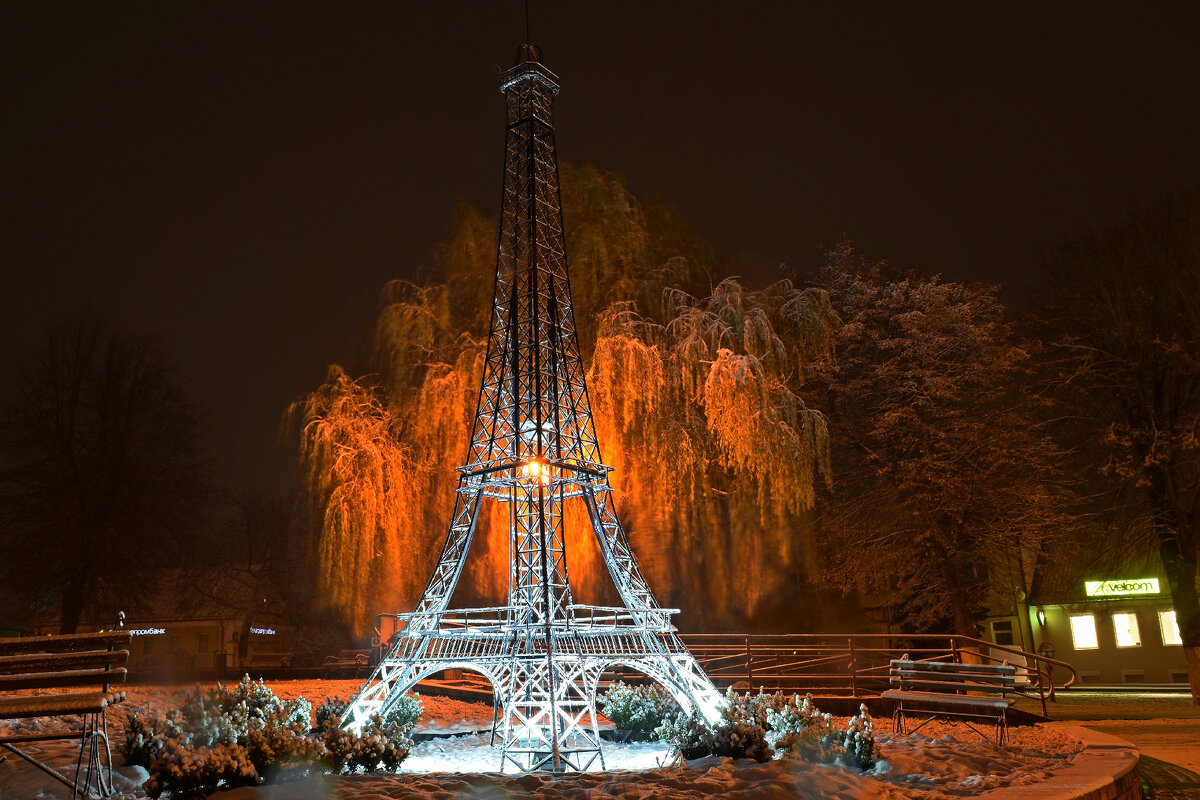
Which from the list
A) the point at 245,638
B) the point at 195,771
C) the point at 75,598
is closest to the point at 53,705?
the point at 195,771

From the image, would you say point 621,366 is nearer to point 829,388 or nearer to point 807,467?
point 807,467

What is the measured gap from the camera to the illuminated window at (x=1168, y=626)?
2481 centimetres

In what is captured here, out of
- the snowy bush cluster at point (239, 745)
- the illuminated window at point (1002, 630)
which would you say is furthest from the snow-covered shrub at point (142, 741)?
the illuminated window at point (1002, 630)

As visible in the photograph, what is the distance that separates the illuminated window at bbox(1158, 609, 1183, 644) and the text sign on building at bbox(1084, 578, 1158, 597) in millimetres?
837

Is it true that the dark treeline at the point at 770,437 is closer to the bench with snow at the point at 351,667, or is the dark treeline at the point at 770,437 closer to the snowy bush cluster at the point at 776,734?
the bench with snow at the point at 351,667

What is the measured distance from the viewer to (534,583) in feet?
37.0

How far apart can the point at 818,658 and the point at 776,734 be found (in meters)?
5.94

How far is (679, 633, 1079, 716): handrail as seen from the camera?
12414 millimetres

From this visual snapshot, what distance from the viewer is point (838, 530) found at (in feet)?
64.2

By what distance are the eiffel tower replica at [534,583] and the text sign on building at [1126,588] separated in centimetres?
1865

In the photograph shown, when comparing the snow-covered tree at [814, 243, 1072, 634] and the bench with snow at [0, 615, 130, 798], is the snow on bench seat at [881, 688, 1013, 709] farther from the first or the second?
the snow-covered tree at [814, 243, 1072, 634]

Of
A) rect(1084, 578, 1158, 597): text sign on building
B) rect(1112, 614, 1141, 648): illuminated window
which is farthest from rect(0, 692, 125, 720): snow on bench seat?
rect(1112, 614, 1141, 648): illuminated window

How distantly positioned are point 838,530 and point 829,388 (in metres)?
3.11

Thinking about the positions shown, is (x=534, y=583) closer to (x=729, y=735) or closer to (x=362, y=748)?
(x=362, y=748)
